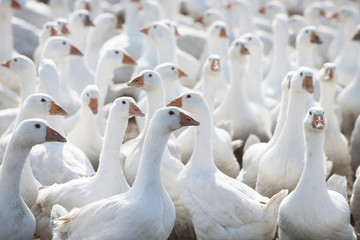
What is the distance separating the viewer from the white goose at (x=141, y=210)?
6.27 metres

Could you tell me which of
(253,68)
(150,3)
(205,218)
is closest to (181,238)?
(205,218)

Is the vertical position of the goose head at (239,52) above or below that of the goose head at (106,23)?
above

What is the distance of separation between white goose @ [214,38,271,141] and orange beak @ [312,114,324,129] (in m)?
3.23

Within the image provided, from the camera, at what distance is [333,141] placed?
30.7 feet

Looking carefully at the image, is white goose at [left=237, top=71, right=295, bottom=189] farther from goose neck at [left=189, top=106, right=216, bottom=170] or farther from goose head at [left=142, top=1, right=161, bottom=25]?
goose head at [left=142, top=1, right=161, bottom=25]

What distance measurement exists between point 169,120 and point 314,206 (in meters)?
1.62

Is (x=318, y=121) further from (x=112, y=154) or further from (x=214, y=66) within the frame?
(x=214, y=66)

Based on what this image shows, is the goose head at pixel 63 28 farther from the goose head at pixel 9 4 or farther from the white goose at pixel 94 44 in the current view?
the white goose at pixel 94 44

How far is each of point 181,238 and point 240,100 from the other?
9.06 ft

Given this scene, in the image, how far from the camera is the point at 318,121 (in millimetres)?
6902

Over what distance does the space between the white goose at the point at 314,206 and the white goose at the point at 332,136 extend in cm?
232

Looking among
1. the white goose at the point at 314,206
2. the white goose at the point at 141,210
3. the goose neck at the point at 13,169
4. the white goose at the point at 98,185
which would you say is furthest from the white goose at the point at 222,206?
the goose neck at the point at 13,169

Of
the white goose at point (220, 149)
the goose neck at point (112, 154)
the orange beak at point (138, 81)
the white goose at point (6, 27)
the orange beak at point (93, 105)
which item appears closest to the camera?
the goose neck at point (112, 154)

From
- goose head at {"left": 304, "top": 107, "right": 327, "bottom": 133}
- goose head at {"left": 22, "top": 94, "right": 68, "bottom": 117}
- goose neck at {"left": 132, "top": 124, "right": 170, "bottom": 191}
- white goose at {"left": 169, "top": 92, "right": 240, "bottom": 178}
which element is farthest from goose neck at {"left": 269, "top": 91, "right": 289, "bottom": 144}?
goose head at {"left": 22, "top": 94, "right": 68, "bottom": 117}
